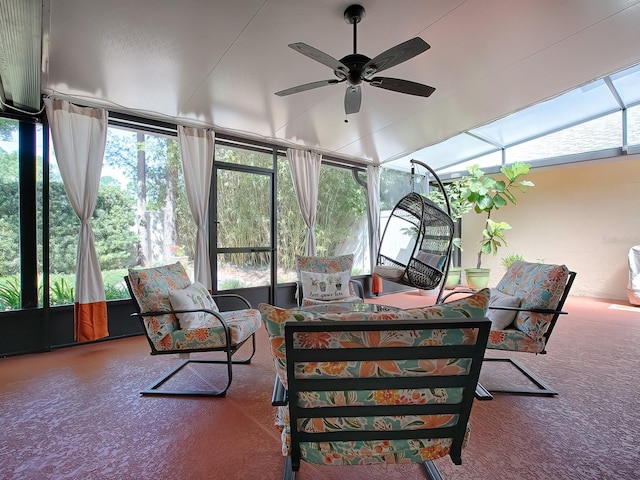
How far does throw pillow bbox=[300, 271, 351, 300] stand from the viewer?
3723mm

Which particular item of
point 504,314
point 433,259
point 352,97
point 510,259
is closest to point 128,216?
point 352,97

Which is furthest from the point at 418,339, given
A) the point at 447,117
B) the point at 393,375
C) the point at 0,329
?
the point at 447,117

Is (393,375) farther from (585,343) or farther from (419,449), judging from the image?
(585,343)

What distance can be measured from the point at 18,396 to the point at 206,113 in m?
3.01

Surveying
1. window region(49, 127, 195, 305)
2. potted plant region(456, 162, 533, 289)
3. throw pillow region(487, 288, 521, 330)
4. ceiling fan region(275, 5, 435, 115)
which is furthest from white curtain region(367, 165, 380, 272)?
throw pillow region(487, 288, 521, 330)

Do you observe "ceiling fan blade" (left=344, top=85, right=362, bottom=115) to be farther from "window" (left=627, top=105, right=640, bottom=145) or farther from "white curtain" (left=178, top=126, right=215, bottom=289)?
"window" (left=627, top=105, right=640, bottom=145)

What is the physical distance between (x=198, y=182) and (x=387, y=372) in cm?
356

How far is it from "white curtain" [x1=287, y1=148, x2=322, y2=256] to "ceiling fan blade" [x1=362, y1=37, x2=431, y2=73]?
8.93 feet

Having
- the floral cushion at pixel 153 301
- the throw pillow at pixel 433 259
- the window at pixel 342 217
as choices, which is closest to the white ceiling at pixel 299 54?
the window at pixel 342 217

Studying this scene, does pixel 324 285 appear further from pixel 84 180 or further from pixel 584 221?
pixel 584 221

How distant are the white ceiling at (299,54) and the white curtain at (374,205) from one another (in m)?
1.91

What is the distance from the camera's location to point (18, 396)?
7.57ft

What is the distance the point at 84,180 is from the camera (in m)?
3.29

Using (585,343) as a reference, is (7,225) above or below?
above
